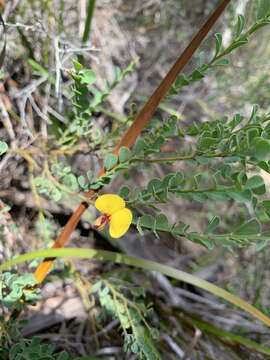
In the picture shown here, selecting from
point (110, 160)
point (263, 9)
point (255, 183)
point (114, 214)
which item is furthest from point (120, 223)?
point (263, 9)

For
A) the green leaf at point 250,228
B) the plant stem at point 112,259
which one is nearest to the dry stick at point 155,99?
the plant stem at point 112,259

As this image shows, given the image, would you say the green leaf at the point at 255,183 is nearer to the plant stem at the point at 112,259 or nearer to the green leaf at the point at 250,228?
the green leaf at the point at 250,228

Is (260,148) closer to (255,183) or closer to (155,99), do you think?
(255,183)

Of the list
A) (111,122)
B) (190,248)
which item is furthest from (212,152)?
(190,248)

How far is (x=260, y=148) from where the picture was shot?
Result: 74cm

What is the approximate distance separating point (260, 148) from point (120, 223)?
0.26 meters

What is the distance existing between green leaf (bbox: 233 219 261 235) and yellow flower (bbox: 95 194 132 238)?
191mm

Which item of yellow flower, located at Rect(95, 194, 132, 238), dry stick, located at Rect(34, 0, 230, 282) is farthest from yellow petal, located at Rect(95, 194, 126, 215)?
dry stick, located at Rect(34, 0, 230, 282)

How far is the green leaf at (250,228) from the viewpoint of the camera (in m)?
0.77

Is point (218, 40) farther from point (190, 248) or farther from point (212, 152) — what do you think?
point (190, 248)

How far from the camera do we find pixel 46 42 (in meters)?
1.31

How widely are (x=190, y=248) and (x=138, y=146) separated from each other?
113 centimetres

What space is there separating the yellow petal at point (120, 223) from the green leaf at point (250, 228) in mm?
189

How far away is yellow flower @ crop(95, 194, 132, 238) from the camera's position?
791mm
